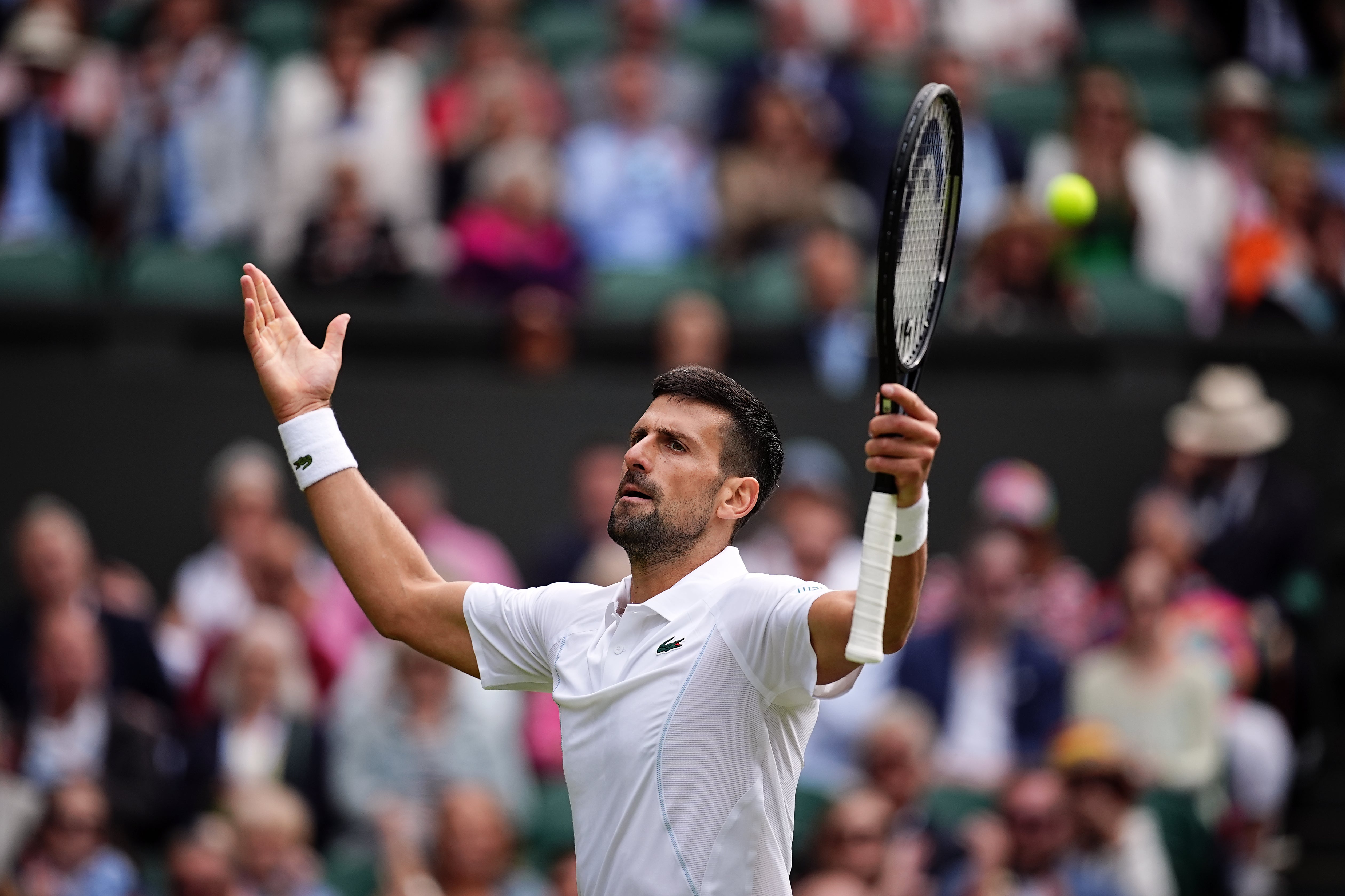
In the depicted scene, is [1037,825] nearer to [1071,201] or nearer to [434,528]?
[434,528]

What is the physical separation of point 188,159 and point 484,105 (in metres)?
1.56

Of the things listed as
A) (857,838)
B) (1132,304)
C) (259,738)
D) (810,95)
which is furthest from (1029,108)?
(259,738)

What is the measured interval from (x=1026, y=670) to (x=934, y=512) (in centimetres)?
137

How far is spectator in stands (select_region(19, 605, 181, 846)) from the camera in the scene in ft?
22.8

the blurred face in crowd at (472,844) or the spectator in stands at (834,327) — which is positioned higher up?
the spectator in stands at (834,327)

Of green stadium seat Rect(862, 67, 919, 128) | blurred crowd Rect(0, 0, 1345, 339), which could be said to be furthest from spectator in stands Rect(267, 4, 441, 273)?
green stadium seat Rect(862, 67, 919, 128)

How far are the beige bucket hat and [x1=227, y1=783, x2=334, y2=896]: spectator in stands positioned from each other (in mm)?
4530

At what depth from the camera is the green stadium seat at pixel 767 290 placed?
8938mm

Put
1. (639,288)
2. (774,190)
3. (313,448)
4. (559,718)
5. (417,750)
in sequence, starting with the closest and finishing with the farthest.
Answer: (313,448) < (559,718) < (417,750) < (639,288) < (774,190)

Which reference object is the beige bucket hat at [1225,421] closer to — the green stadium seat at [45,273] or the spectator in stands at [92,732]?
the spectator in stands at [92,732]

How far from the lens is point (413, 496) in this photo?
26.1 feet

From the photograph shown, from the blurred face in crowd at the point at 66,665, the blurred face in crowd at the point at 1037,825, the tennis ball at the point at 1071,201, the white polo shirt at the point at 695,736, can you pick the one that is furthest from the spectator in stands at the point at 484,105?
the white polo shirt at the point at 695,736

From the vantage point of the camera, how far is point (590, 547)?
777 cm

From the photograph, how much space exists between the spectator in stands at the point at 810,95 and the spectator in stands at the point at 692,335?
1504 mm
